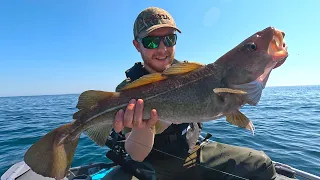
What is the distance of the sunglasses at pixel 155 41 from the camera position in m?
4.45

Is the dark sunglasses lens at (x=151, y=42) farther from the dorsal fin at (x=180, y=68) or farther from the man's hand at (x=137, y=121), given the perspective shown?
the man's hand at (x=137, y=121)

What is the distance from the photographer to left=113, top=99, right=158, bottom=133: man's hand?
3248 millimetres

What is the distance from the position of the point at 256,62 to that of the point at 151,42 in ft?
6.73

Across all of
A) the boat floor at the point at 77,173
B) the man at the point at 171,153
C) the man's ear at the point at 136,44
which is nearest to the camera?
the man at the point at 171,153

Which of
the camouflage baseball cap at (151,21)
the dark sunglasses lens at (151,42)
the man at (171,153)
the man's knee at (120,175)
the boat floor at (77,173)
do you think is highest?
the camouflage baseball cap at (151,21)

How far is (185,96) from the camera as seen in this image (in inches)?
126

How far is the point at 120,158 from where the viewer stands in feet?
15.8

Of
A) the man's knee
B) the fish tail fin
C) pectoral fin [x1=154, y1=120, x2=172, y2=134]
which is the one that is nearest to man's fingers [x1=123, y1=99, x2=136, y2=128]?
pectoral fin [x1=154, y1=120, x2=172, y2=134]

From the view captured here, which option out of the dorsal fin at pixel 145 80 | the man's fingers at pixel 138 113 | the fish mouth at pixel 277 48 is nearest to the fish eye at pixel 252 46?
the fish mouth at pixel 277 48

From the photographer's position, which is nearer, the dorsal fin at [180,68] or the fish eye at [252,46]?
the fish eye at [252,46]

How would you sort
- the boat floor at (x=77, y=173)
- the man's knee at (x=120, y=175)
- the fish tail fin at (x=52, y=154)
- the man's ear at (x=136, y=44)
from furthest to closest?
the boat floor at (x=77, y=173) → the man's ear at (x=136, y=44) → the man's knee at (x=120, y=175) → the fish tail fin at (x=52, y=154)

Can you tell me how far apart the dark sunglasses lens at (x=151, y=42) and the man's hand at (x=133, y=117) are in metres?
1.64

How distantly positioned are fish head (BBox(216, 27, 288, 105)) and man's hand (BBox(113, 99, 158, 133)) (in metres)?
1.19

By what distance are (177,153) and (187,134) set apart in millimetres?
433
